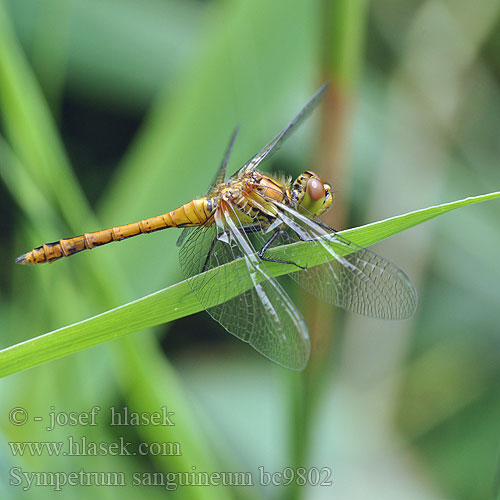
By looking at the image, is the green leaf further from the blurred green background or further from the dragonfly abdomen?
the dragonfly abdomen

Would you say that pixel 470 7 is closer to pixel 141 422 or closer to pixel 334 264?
pixel 334 264

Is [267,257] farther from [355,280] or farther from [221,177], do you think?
[221,177]

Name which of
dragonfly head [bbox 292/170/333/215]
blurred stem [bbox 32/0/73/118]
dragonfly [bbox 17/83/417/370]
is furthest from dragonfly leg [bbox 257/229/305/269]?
blurred stem [bbox 32/0/73/118]

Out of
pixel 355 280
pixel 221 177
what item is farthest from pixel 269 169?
pixel 355 280

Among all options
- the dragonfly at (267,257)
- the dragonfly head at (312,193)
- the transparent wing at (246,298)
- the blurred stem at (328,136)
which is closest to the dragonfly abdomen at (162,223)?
the dragonfly at (267,257)

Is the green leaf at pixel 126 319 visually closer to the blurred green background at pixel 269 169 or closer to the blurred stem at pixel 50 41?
the blurred green background at pixel 269 169

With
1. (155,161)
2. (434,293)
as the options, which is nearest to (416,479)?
(434,293)

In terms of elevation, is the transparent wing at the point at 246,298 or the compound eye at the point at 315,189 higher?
the compound eye at the point at 315,189
